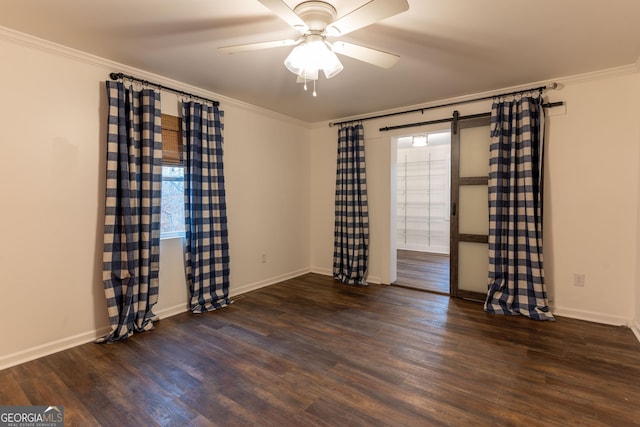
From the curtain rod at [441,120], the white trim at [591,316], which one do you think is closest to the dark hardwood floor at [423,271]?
the white trim at [591,316]

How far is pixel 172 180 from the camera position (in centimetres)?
326

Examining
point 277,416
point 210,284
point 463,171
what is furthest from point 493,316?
point 210,284

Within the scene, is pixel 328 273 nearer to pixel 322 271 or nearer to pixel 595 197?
pixel 322 271

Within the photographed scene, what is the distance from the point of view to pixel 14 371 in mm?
2180

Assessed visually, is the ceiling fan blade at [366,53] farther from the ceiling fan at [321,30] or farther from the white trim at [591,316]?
the white trim at [591,316]

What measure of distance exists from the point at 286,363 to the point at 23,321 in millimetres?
2035

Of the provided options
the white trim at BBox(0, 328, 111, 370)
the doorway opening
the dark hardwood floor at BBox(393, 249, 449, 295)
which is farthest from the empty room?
the doorway opening

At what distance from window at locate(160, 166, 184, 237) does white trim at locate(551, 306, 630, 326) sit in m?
4.12

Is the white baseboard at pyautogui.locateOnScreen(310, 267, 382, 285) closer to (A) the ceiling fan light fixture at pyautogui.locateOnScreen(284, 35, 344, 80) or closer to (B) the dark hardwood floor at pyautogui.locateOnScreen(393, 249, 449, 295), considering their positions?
(B) the dark hardwood floor at pyautogui.locateOnScreen(393, 249, 449, 295)

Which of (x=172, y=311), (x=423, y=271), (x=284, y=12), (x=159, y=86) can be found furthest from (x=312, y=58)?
(x=423, y=271)

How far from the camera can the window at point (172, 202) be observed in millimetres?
3209

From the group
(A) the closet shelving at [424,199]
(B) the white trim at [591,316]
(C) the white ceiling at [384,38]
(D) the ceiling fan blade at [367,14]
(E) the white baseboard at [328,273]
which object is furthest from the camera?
(A) the closet shelving at [424,199]

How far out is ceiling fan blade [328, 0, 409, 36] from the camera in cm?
142

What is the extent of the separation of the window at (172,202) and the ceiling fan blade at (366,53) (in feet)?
Answer: 7.25
